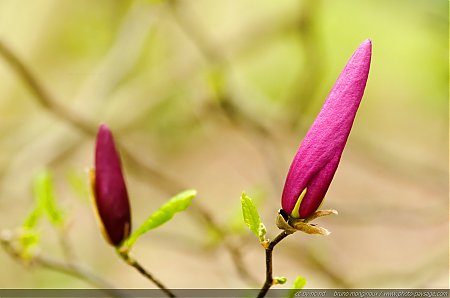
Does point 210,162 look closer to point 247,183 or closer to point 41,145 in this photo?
point 247,183

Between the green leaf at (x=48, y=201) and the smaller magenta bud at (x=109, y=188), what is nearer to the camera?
the smaller magenta bud at (x=109, y=188)

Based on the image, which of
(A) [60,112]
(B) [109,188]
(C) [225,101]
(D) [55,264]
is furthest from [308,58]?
(B) [109,188]

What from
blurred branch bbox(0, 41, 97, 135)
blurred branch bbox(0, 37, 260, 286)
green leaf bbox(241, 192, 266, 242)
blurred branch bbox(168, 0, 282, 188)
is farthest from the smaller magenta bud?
blurred branch bbox(168, 0, 282, 188)

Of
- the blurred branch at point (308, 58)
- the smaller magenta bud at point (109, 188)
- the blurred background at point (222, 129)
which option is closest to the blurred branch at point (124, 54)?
the blurred background at point (222, 129)

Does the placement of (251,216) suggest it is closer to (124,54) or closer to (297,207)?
(297,207)

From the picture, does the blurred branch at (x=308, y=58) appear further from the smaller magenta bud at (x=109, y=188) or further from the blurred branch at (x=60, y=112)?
the smaller magenta bud at (x=109, y=188)

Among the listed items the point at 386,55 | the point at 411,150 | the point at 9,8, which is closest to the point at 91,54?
the point at 9,8
